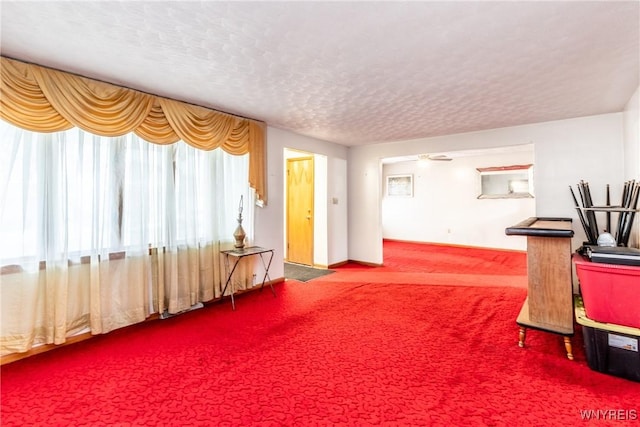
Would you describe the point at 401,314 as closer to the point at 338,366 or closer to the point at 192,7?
the point at 338,366

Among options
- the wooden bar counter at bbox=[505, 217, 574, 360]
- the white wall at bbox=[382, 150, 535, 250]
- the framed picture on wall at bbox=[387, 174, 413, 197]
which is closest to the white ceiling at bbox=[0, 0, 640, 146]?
the wooden bar counter at bbox=[505, 217, 574, 360]

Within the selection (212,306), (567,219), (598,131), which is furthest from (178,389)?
(598,131)

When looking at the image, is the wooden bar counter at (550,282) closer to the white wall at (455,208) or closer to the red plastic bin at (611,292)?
the red plastic bin at (611,292)

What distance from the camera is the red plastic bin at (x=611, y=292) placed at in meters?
1.96

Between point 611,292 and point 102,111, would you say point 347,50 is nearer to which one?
point 102,111

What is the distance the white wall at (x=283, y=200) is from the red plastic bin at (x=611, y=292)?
11.3ft

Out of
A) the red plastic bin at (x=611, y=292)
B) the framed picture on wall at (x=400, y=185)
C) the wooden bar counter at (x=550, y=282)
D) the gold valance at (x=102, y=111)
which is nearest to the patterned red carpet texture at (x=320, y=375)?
the wooden bar counter at (x=550, y=282)

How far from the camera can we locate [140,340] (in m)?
2.69

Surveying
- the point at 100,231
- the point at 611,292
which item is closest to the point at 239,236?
the point at 100,231

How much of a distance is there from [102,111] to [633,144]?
207 inches

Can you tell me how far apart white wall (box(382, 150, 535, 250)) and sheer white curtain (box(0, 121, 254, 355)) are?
18.1 feet

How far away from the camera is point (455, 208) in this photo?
7777 mm

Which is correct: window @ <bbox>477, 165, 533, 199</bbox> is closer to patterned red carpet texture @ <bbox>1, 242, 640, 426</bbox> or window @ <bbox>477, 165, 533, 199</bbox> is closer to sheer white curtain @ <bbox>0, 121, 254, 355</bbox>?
patterned red carpet texture @ <bbox>1, 242, 640, 426</bbox>

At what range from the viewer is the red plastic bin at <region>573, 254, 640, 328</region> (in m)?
1.96
